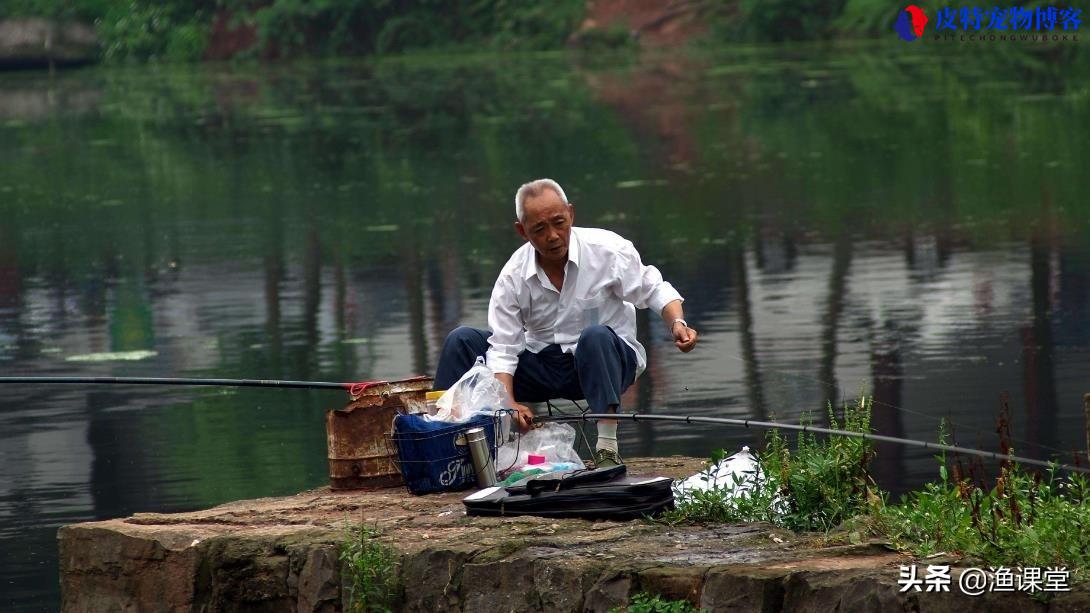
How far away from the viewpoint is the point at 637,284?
7.15m

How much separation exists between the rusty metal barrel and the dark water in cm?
110

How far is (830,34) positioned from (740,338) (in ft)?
99.1

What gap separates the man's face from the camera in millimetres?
6957

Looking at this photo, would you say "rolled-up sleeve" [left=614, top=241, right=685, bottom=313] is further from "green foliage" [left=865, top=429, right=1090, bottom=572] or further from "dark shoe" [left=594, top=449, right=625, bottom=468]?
"green foliage" [left=865, top=429, right=1090, bottom=572]

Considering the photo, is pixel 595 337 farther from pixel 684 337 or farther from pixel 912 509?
pixel 912 509

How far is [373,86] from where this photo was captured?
35188 mm

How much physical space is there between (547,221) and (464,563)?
4.87 ft

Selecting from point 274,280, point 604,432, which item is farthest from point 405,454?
point 274,280

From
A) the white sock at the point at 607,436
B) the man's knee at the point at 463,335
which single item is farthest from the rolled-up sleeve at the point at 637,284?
the man's knee at the point at 463,335

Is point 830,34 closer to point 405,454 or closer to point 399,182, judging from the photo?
point 399,182

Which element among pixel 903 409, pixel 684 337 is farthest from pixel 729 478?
pixel 903 409

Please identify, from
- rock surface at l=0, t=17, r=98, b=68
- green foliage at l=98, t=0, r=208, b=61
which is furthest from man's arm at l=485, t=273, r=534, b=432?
rock surface at l=0, t=17, r=98, b=68

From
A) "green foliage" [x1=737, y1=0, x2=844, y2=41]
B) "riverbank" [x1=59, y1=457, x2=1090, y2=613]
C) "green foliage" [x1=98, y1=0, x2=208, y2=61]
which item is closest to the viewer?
"riverbank" [x1=59, y1=457, x2=1090, y2=613]

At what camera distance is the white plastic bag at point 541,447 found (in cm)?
696
